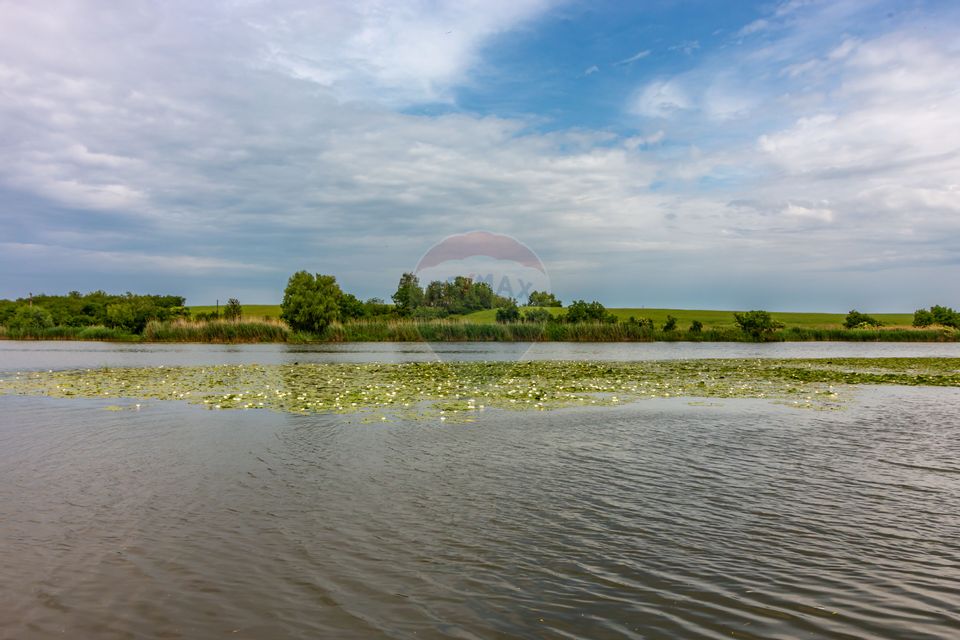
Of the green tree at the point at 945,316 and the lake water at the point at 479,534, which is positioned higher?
the green tree at the point at 945,316

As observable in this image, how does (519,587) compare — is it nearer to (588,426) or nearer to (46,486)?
(46,486)

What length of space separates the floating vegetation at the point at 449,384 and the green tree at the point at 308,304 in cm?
3718

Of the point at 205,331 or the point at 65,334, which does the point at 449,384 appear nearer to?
the point at 205,331

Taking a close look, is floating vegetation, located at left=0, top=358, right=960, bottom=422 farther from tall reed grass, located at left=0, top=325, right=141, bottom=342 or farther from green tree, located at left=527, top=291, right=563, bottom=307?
tall reed grass, located at left=0, top=325, right=141, bottom=342

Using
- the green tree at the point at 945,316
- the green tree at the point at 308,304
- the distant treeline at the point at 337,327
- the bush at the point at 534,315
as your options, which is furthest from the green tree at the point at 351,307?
the green tree at the point at 945,316

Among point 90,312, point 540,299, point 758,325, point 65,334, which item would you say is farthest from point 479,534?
point 90,312

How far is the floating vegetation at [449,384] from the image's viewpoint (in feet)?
64.5

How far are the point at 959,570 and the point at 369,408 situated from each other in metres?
14.7

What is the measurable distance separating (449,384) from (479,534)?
17.5m

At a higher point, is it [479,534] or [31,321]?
[31,321]

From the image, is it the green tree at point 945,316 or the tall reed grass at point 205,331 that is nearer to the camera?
the tall reed grass at point 205,331

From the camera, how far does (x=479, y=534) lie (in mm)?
7750

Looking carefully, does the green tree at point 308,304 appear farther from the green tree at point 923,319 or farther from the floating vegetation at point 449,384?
the green tree at point 923,319

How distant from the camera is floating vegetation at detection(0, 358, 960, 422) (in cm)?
1967
